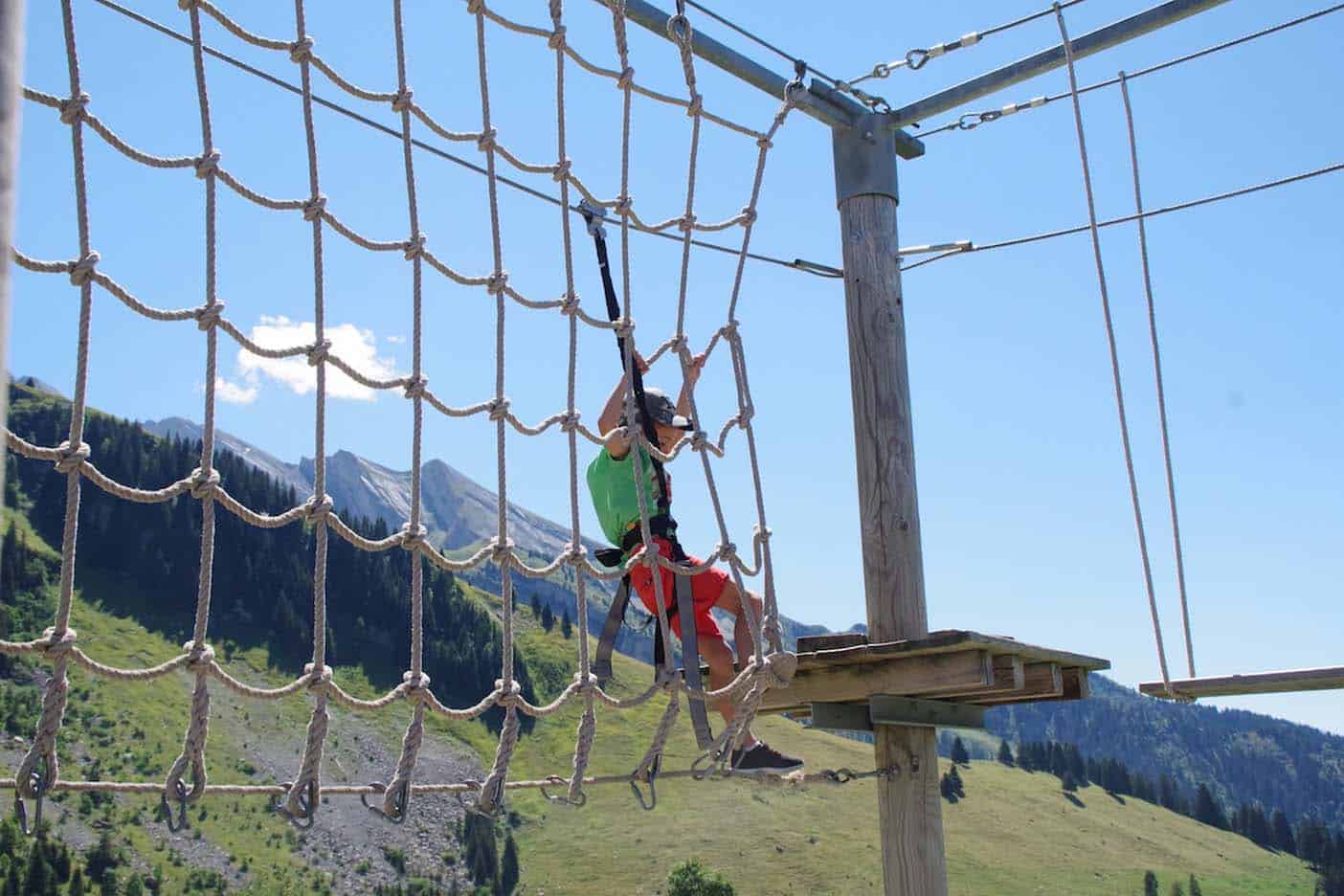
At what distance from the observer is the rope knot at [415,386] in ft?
15.6

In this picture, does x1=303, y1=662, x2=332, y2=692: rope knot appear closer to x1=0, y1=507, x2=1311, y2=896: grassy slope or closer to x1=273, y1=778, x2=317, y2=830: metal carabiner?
x1=273, y1=778, x2=317, y2=830: metal carabiner

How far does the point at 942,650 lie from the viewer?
17.3ft

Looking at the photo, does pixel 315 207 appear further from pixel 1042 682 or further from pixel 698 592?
pixel 1042 682

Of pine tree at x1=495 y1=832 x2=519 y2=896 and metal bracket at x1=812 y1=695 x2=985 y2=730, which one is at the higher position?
metal bracket at x1=812 y1=695 x2=985 y2=730

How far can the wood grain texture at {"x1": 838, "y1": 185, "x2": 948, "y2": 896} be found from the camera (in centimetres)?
554

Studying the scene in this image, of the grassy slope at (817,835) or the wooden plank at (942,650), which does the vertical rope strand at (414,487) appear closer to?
the wooden plank at (942,650)

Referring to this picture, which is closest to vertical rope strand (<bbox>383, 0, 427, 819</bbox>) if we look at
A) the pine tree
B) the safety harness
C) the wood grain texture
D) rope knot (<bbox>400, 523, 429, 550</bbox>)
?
rope knot (<bbox>400, 523, 429, 550</bbox>)

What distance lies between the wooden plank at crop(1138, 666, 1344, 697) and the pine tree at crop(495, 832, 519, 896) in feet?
325

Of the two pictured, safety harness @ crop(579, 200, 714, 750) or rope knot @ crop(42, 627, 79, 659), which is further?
safety harness @ crop(579, 200, 714, 750)

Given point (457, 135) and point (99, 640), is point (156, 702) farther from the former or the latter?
point (457, 135)

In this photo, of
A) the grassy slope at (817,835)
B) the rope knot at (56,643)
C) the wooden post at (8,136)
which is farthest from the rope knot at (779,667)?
the grassy slope at (817,835)

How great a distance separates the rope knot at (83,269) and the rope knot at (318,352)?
79cm

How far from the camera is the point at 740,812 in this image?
106562mm

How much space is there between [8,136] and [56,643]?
300cm
